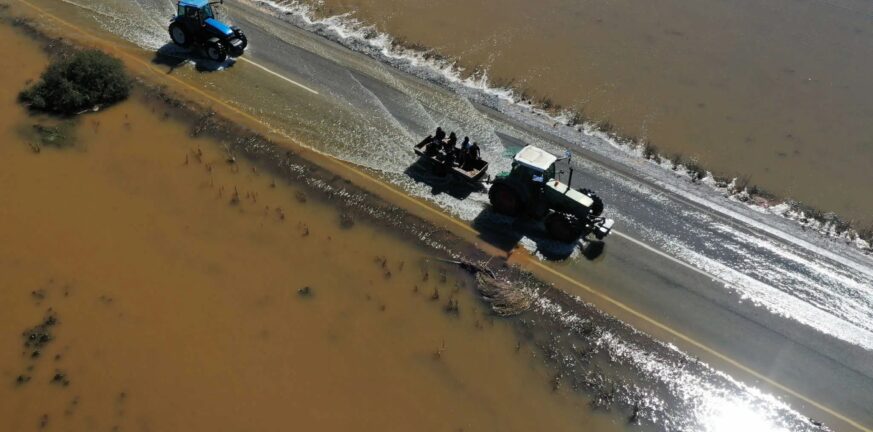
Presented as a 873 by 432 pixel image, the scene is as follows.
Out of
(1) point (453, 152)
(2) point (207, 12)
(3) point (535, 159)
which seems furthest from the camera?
(2) point (207, 12)

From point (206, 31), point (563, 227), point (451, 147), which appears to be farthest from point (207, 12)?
point (563, 227)

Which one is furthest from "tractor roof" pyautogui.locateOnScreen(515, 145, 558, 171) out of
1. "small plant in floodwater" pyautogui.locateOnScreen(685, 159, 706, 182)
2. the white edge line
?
the white edge line

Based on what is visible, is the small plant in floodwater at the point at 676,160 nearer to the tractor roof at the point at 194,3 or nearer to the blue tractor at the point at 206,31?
the blue tractor at the point at 206,31

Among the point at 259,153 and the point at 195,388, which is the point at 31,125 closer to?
the point at 259,153

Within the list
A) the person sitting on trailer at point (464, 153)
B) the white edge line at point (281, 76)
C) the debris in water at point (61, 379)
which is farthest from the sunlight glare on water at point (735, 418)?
the white edge line at point (281, 76)

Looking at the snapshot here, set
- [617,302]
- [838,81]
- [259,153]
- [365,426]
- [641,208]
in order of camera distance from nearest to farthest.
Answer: [365,426]
[617,302]
[641,208]
[259,153]
[838,81]

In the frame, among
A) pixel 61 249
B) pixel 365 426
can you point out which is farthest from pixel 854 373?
pixel 61 249

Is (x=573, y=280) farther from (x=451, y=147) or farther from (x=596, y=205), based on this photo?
(x=451, y=147)
